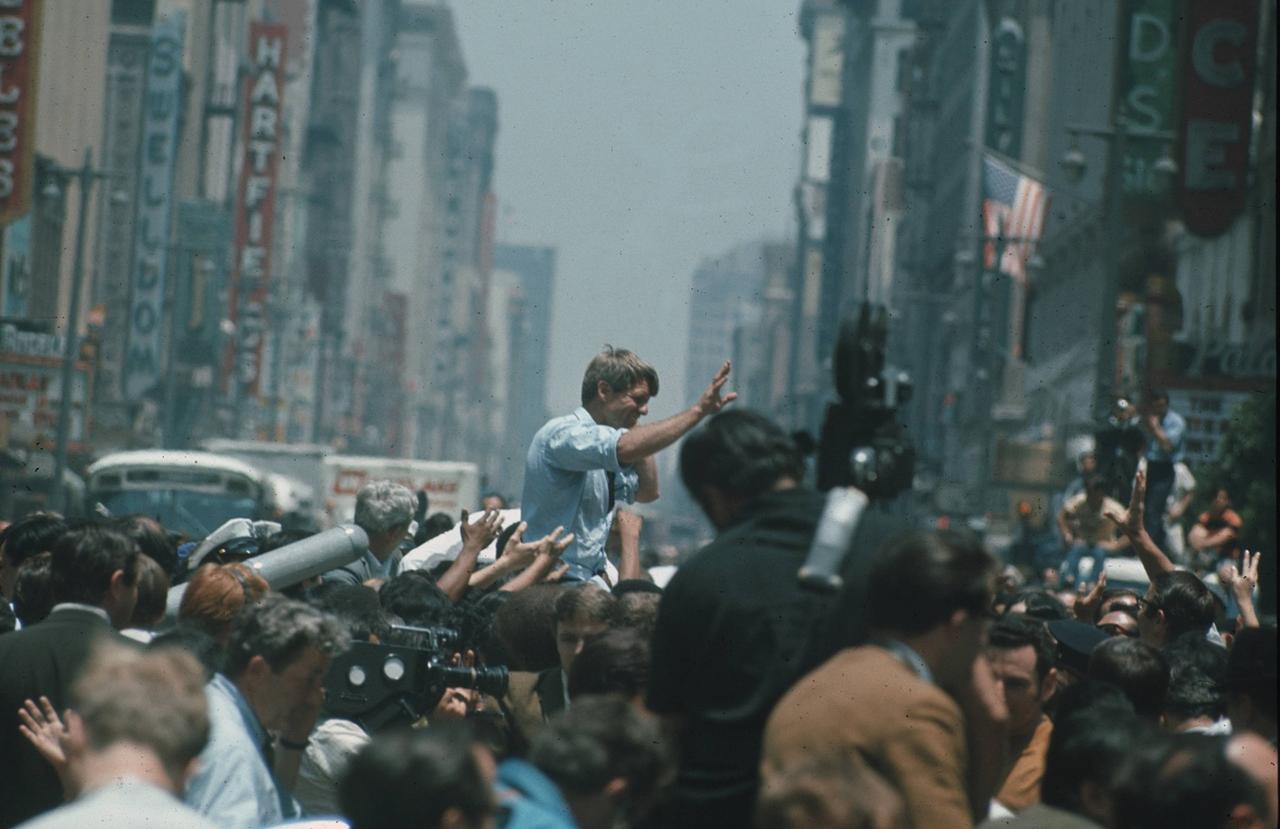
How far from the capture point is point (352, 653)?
704cm

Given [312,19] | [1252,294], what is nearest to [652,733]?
[1252,294]

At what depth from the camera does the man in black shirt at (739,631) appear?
5504 millimetres

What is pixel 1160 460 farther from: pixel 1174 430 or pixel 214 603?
pixel 214 603

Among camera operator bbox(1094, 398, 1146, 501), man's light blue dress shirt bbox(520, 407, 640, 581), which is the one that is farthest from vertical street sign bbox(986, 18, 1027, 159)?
man's light blue dress shirt bbox(520, 407, 640, 581)

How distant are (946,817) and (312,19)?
492ft

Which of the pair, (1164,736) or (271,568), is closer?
(1164,736)

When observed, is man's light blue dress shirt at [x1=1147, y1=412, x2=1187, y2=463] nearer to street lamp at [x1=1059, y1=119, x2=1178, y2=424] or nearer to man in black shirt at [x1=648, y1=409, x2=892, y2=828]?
street lamp at [x1=1059, y1=119, x2=1178, y2=424]

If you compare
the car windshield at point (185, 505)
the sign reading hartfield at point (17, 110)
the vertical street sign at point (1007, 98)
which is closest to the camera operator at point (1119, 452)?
the car windshield at point (185, 505)

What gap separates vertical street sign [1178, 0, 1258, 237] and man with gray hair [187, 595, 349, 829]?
3058 cm

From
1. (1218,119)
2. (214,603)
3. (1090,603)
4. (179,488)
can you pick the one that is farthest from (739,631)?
(1218,119)

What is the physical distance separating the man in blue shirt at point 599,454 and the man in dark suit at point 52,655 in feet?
5.79

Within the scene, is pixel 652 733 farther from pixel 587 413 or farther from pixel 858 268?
pixel 858 268

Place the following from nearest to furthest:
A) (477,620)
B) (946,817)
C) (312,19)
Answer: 1. (946,817)
2. (477,620)
3. (312,19)

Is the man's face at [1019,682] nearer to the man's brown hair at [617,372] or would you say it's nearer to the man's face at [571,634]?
the man's face at [571,634]
